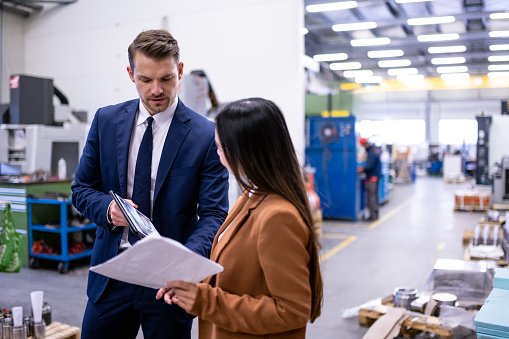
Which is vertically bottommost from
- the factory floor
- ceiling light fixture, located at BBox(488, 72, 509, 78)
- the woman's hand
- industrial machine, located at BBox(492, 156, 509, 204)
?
the factory floor

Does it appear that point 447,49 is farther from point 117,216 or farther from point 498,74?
point 117,216

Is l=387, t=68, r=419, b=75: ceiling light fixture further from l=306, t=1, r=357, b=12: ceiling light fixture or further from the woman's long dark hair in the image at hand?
the woman's long dark hair

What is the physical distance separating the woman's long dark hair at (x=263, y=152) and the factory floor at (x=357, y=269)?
100cm

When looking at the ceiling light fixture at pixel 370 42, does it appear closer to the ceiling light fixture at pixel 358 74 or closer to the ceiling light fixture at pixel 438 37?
the ceiling light fixture at pixel 438 37

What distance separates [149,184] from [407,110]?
23178 mm

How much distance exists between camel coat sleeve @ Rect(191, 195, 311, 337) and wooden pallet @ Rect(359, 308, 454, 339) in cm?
236

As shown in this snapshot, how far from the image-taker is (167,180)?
1.64 metres

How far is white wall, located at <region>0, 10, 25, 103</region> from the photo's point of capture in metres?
8.98

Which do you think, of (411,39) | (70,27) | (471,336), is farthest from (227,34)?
(411,39)

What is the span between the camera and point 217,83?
759 cm

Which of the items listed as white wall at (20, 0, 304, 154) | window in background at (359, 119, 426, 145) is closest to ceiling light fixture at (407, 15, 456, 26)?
white wall at (20, 0, 304, 154)

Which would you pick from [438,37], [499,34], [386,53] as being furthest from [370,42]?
[499,34]

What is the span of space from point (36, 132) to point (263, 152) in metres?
5.10

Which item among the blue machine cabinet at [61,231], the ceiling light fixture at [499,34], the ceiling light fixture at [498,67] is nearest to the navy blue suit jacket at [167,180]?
the blue machine cabinet at [61,231]
